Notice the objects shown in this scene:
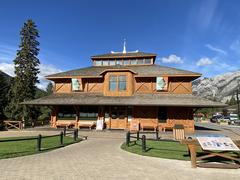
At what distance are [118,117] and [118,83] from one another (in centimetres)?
411

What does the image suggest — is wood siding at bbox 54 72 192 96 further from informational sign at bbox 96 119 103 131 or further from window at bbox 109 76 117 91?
informational sign at bbox 96 119 103 131

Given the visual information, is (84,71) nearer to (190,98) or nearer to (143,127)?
(143,127)

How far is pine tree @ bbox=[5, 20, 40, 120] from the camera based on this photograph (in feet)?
111

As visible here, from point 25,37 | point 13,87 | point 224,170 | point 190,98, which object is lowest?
point 224,170

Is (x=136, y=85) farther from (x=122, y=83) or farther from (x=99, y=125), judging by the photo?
(x=99, y=125)

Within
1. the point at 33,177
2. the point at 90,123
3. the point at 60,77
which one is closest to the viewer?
the point at 33,177

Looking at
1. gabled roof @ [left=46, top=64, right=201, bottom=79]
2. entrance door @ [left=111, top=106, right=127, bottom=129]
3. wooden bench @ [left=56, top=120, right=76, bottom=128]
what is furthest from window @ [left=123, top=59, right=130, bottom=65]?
wooden bench @ [left=56, top=120, right=76, bottom=128]

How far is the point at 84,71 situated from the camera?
29.9 metres

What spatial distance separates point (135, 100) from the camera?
24.6 meters

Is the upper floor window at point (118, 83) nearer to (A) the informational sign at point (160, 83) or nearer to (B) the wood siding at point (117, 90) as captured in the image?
(B) the wood siding at point (117, 90)

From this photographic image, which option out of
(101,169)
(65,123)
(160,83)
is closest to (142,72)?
(160,83)

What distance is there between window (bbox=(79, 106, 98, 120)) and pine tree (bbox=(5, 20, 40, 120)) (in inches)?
450

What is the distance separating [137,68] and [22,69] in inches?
741

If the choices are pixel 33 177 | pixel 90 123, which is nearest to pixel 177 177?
pixel 33 177
